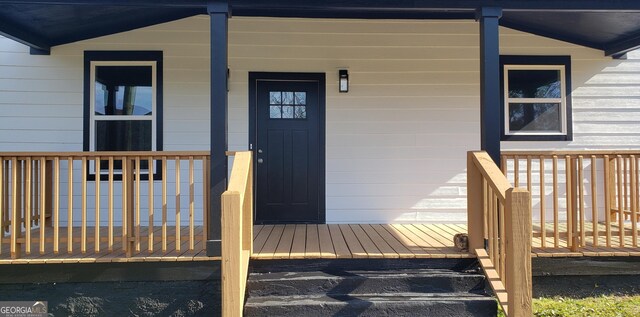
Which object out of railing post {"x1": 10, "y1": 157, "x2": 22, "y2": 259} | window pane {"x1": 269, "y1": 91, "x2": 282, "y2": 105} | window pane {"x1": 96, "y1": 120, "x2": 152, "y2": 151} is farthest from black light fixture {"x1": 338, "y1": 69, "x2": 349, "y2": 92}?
railing post {"x1": 10, "y1": 157, "x2": 22, "y2": 259}

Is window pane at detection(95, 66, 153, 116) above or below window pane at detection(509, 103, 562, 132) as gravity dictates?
above

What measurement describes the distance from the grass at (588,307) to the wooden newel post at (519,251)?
0.65 meters

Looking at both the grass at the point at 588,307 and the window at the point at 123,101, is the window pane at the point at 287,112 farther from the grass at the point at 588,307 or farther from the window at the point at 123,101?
the grass at the point at 588,307

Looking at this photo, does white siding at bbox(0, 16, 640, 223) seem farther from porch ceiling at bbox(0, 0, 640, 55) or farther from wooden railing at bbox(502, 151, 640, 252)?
wooden railing at bbox(502, 151, 640, 252)

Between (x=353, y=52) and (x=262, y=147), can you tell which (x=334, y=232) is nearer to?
(x=262, y=147)

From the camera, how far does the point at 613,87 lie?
5.07 meters

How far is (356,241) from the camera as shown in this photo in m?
3.93

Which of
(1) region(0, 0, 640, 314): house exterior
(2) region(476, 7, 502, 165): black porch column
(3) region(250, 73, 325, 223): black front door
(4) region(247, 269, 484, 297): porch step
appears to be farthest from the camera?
(3) region(250, 73, 325, 223): black front door

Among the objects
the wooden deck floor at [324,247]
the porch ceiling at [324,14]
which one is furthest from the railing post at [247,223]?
the porch ceiling at [324,14]

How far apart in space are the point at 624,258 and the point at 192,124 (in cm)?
437

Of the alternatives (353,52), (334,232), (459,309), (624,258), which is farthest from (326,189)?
(624,258)

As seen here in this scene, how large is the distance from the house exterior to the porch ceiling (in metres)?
0.04

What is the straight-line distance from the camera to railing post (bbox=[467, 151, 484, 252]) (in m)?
3.44

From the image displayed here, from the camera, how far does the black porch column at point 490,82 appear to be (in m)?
3.46
